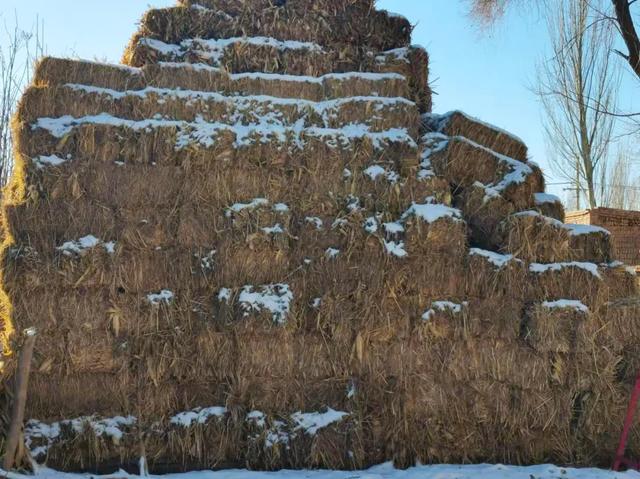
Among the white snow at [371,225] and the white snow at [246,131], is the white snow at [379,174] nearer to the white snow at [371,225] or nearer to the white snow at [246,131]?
the white snow at [246,131]

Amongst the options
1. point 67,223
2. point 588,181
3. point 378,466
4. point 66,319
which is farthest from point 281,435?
point 588,181

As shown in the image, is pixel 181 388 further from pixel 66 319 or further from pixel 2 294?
pixel 2 294

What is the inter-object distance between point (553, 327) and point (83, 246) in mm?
4220

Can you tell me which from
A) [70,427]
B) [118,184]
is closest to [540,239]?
[118,184]

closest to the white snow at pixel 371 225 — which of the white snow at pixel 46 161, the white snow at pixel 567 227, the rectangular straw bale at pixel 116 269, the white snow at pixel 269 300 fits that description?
the white snow at pixel 269 300

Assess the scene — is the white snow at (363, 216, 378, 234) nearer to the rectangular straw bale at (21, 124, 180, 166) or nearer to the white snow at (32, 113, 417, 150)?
the white snow at (32, 113, 417, 150)

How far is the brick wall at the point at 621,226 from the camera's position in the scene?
13.0 m

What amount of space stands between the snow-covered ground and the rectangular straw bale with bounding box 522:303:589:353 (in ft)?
3.42

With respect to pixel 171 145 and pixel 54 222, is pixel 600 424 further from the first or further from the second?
pixel 54 222

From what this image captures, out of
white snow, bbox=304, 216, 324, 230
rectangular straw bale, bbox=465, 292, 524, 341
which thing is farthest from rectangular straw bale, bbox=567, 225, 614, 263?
white snow, bbox=304, 216, 324, 230

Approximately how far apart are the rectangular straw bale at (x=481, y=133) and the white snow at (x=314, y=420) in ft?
10.0

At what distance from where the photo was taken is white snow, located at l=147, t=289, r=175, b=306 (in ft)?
17.0

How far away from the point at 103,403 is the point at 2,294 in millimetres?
1265

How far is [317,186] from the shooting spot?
5.58 m
